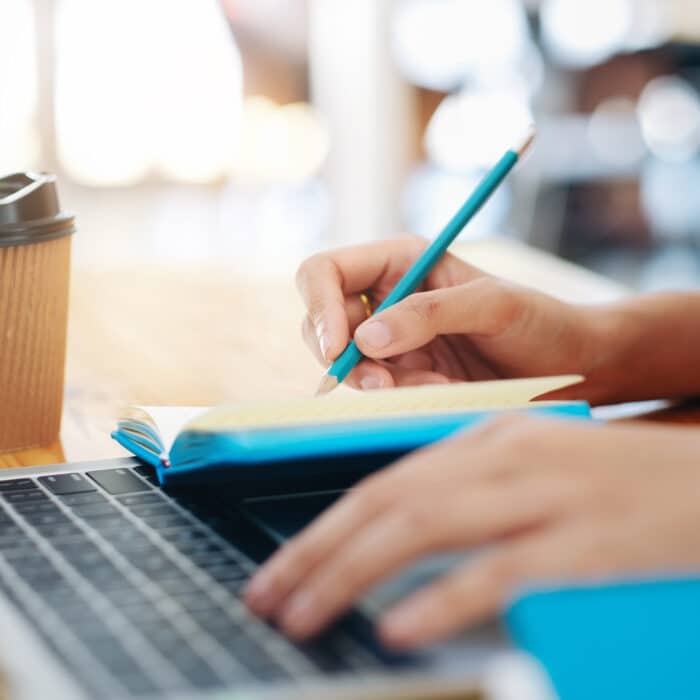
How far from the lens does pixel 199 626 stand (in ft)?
1.40

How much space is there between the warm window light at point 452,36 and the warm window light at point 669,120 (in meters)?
0.50

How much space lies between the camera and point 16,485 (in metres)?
0.62

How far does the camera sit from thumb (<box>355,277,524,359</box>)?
0.78 metres

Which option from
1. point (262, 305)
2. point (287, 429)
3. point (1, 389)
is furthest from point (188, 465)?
point (262, 305)

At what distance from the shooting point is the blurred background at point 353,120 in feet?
10.9

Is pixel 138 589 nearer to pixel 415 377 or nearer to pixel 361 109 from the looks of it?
pixel 415 377

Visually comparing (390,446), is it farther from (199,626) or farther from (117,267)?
(117,267)

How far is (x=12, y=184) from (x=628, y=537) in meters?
0.48

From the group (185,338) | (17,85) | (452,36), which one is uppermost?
(452,36)

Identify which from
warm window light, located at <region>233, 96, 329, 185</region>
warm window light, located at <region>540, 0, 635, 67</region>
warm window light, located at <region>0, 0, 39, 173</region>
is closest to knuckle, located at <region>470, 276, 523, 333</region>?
warm window light, located at <region>0, 0, 39, 173</region>

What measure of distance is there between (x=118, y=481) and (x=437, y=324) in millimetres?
250

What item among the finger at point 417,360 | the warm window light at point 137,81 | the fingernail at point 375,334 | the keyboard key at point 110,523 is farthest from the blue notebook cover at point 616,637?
the warm window light at point 137,81

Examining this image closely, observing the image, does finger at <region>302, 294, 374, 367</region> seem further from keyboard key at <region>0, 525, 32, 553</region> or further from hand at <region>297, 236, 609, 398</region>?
keyboard key at <region>0, 525, 32, 553</region>

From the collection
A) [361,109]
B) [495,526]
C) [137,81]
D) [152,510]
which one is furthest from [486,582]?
[361,109]
